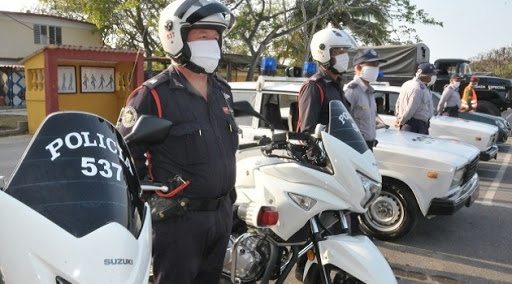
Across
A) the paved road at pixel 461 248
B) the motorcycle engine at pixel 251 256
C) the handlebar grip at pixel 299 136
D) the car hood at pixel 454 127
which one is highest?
the handlebar grip at pixel 299 136

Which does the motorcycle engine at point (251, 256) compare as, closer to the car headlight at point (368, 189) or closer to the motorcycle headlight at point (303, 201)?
the motorcycle headlight at point (303, 201)

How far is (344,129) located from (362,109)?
1842 mm

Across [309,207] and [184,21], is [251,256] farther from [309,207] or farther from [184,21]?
[184,21]

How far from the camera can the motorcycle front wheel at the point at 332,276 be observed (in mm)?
2584

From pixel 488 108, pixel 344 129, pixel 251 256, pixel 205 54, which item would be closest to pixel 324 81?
pixel 344 129

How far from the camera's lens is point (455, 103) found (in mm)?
10125

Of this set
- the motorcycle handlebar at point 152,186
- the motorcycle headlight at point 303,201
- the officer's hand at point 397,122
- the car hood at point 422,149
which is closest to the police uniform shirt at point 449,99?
the officer's hand at point 397,122

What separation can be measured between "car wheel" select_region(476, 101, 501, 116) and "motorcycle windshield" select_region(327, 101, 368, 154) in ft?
47.2

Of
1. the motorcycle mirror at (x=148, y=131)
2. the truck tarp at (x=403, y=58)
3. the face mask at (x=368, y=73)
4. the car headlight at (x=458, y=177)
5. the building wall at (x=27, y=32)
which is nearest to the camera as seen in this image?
the motorcycle mirror at (x=148, y=131)

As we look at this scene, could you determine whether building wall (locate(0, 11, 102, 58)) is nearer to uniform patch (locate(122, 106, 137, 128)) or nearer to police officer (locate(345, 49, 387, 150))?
police officer (locate(345, 49, 387, 150))

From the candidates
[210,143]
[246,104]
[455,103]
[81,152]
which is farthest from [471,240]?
[455,103]

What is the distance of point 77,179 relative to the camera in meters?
1.48

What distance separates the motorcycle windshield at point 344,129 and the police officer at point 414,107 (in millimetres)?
4140

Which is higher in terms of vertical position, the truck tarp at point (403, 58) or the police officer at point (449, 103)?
the truck tarp at point (403, 58)
